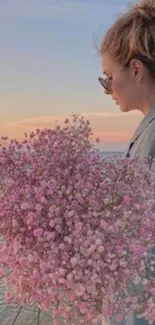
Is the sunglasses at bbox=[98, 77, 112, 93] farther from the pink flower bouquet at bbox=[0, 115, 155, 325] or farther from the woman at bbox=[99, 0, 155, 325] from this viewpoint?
the pink flower bouquet at bbox=[0, 115, 155, 325]

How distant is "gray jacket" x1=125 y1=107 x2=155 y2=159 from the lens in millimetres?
1072

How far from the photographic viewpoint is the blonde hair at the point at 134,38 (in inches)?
43.1

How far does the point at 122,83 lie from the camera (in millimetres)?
1138

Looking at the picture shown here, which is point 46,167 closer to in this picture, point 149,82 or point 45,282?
point 45,282

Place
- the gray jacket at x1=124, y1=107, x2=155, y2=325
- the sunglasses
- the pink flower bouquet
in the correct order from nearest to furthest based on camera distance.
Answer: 1. the pink flower bouquet
2. the gray jacket at x1=124, y1=107, x2=155, y2=325
3. the sunglasses

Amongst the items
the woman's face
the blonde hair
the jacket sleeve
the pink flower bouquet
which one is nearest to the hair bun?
the blonde hair

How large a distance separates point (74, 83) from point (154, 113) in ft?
12.4

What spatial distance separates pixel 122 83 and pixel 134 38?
0.10 m

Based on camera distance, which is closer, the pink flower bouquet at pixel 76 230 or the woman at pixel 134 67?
the pink flower bouquet at pixel 76 230

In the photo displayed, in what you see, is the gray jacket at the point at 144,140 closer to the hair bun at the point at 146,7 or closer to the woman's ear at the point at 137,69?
the woman's ear at the point at 137,69

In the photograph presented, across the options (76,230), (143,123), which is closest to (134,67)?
(143,123)

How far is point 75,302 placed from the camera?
2.75ft

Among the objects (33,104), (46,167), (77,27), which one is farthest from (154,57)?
(33,104)

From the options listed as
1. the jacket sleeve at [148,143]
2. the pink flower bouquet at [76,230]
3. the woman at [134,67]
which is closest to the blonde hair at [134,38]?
the woman at [134,67]
